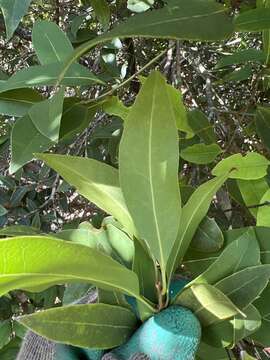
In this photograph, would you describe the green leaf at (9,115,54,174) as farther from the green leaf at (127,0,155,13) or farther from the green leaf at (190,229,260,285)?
the green leaf at (127,0,155,13)

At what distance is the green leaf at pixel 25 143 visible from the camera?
31.3 inches

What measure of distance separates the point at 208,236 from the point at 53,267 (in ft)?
0.84

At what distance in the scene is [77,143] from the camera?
4.58 feet

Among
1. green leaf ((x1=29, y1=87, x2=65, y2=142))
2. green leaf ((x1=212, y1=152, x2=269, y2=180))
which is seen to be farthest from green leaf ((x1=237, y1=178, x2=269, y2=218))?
green leaf ((x1=29, y1=87, x2=65, y2=142))

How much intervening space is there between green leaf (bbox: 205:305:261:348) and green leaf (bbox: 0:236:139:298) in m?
0.10

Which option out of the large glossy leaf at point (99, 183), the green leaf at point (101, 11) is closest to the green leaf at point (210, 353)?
the large glossy leaf at point (99, 183)

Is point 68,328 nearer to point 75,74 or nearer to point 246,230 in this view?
point 246,230

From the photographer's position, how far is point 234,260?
641 mm

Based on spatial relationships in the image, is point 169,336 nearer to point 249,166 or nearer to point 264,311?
point 264,311

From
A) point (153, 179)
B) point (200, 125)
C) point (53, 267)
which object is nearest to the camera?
point (53, 267)

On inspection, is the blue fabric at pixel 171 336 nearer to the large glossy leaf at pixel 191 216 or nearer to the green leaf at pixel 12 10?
the large glossy leaf at pixel 191 216

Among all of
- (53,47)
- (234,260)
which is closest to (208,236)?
(234,260)

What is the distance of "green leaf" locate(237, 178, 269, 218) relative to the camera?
2.82 feet

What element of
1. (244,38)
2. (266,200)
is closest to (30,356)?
(266,200)
